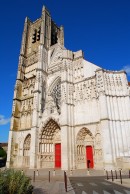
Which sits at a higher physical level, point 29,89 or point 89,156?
point 29,89

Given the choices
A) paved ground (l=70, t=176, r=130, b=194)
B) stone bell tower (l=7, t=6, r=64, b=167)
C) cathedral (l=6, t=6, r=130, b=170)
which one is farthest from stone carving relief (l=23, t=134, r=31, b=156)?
paved ground (l=70, t=176, r=130, b=194)

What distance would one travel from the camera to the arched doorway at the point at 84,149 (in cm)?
1648

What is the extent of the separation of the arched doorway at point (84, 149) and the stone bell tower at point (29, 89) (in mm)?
5167

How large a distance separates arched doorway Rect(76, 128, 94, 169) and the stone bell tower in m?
5.17

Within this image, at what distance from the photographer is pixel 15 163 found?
797 inches

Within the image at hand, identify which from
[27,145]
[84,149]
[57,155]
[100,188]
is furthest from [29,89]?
[100,188]

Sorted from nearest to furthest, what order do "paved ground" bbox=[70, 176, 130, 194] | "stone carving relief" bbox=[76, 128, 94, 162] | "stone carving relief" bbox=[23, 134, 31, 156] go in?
"paved ground" bbox=[70, 176, 130, 194], "stone carving relief" bbox=[76, 128, 94, 162], "stone carving relief" bbox=[23, 134, 31, 156]

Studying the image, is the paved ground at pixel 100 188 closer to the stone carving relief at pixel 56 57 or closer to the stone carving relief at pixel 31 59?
the stone carving relief at pixel 56 57

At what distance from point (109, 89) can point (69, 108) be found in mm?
4870

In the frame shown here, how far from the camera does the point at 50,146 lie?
63.6 feet

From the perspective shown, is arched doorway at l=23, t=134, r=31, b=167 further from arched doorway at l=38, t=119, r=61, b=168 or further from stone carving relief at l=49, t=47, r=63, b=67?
stone carving relief at l=49, t=47, r=63, b=67

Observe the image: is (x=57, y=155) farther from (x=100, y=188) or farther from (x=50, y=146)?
(x=100, y=188)

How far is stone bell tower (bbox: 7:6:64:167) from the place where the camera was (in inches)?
794

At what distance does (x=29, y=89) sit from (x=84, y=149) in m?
11.7
